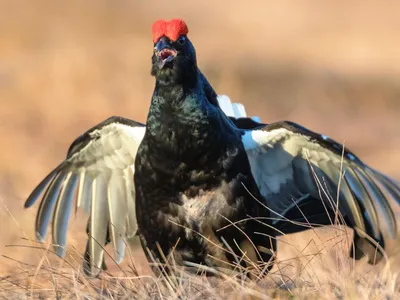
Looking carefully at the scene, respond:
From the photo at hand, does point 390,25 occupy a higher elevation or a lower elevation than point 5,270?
higher

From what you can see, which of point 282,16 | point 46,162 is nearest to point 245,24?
point 282,16

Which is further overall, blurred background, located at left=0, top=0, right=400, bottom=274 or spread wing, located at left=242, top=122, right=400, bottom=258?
blurred background, located at left=0, top=0, right=400, bottom=274

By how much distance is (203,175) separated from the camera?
433cm

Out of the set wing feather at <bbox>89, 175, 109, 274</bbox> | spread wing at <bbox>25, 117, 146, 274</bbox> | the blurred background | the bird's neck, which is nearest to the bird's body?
the bird's neck

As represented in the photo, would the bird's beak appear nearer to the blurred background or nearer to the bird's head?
the bird's head

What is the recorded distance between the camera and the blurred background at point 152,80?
9.55m

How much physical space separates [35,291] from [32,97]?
Answer: 7377 millimetres

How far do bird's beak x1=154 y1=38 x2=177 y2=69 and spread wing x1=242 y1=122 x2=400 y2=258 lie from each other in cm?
65

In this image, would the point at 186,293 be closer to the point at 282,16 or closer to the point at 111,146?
the point at 111,146

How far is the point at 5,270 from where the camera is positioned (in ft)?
14.5

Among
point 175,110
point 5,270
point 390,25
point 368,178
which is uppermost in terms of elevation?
point 390,25

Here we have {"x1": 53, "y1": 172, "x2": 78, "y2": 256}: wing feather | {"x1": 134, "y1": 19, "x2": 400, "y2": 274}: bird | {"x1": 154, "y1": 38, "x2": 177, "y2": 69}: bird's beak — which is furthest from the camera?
{"x1": 53, "y1": 172, "x2": 78, "y2": 256}: wing feather

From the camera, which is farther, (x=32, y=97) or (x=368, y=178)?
(x=32, y=97)

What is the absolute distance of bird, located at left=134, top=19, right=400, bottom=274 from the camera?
14.1 ft
